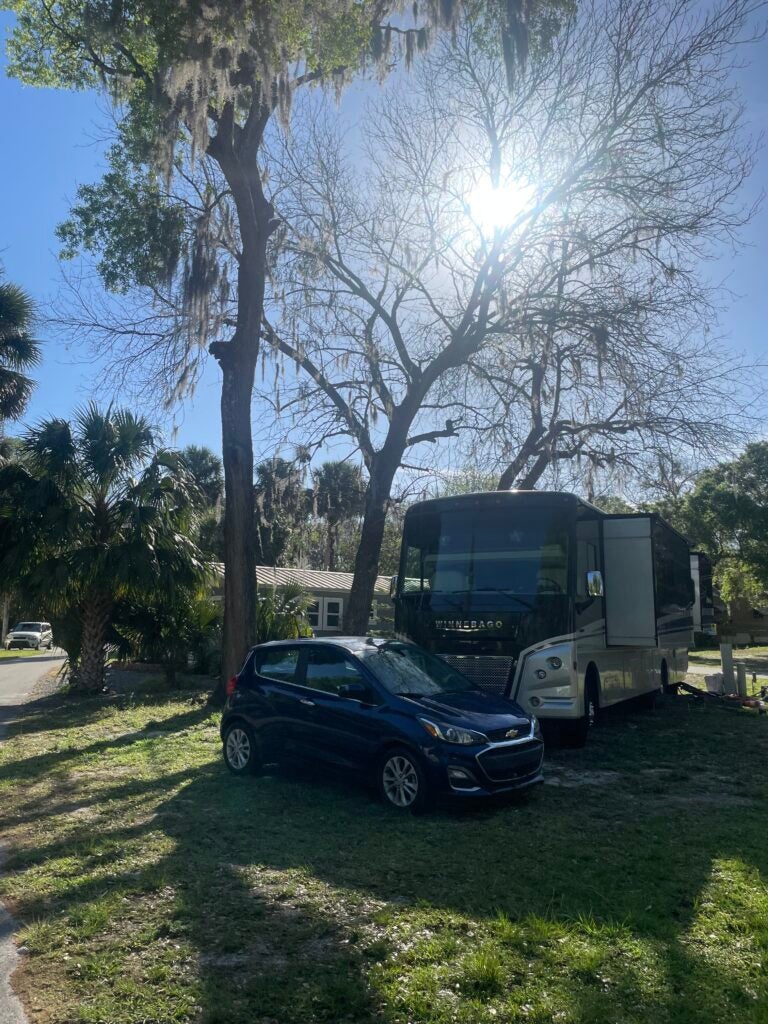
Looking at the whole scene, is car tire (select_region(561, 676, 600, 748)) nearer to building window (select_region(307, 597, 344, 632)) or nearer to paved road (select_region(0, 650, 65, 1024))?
paved road (select_region(0, 650, 65, 1024))

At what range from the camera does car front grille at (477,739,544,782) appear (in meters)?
7.96

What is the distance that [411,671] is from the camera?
9.40 meters

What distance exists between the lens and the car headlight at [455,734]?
8.00 m

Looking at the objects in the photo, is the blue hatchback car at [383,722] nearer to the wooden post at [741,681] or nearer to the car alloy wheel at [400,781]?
the car alloy wheel at [400,781]

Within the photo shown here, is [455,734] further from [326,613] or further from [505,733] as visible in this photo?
[326,613]

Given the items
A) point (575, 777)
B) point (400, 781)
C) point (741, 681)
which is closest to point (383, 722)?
point (400, 781)

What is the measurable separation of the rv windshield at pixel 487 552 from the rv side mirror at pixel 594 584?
1.75 ft

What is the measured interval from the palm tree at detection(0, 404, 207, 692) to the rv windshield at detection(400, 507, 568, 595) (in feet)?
25.9

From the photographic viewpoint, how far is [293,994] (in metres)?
4.32

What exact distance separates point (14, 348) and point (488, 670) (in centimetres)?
2062

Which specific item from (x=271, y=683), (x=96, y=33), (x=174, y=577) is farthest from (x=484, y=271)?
(x=271, y=683)

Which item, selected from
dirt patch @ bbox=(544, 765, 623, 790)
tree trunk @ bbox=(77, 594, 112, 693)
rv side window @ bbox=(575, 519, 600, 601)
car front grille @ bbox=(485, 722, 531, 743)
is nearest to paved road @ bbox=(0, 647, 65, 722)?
tree trunk @ bbox=(77, 594, 112, 693)

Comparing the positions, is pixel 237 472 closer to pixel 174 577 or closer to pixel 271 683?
pixel 174 577

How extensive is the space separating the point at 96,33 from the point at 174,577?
34.1 feet
